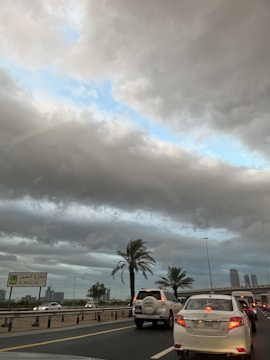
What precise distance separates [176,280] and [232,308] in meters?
51.8

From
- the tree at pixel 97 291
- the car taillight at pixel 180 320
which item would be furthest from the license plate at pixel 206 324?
the tree at pixel 97 291

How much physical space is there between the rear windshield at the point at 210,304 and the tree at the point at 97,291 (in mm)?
74605

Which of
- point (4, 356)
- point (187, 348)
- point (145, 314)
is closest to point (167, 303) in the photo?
point (145, 314)

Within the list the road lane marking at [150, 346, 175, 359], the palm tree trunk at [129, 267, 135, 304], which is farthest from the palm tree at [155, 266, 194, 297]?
the road lane marking at [150, 346, 175, 359]

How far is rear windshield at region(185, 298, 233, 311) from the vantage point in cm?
885

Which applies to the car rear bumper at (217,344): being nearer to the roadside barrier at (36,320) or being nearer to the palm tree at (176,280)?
the roadside barrier at (36,320)

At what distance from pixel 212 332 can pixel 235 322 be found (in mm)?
606

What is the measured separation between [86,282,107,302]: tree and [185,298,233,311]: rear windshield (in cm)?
7461

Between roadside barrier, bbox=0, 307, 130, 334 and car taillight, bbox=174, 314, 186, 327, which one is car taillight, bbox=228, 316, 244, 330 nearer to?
car taillight, bbox=174, 314, 186, 327

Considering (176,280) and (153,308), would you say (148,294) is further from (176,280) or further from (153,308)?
(176,280)

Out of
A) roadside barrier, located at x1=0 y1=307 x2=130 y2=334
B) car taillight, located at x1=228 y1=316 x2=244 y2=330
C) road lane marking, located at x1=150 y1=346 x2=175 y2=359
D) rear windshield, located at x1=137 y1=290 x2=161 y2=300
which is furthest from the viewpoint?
rear windshield, located at x1=137 y1=290 x2=161 y2=300

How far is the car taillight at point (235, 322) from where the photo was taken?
26.6 feet

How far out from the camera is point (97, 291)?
262 feet

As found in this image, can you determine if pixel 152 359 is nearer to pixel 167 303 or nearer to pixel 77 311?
pixel 167 303
